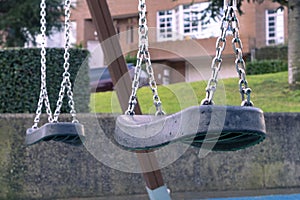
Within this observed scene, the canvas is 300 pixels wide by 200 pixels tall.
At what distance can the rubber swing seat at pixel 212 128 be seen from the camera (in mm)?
1083

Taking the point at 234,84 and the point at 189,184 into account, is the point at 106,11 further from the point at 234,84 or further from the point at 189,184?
the point at 234,84

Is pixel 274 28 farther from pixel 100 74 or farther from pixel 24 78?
pixel 24 78

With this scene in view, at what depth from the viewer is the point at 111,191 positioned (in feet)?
15.7

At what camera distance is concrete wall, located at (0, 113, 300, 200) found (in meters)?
4.62

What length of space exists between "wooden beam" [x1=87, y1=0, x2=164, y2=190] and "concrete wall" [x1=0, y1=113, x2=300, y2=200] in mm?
1758

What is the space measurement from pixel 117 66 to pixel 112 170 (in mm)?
1926

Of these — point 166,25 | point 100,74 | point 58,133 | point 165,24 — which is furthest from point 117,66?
point 166,25

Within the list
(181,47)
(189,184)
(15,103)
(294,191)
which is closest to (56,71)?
(15,103)

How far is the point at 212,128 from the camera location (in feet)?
3.54

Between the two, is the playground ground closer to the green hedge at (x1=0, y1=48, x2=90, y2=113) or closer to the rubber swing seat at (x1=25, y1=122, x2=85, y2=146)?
the green hedge at (x1=0, y1=48, x2=90, y2=113)

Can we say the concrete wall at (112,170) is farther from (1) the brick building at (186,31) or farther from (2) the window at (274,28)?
(2) the window at (274,28)

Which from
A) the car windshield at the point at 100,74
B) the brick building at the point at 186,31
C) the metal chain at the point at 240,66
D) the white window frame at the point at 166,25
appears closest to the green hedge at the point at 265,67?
the brick building at the point at 186,31

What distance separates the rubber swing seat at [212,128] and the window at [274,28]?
16761 millimetres

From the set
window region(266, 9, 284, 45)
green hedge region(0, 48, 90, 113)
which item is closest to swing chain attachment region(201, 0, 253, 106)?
green hedge region(0, 48, 90, 113)
